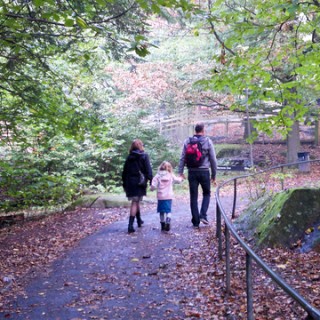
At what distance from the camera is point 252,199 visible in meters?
9.83

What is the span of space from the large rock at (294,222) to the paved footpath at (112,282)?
1.52 meters

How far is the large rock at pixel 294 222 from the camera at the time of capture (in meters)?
6.27

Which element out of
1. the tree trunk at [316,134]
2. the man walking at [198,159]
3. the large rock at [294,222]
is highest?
the tree trunk at [316,134]

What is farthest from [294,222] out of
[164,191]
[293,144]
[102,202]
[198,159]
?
[293,144]

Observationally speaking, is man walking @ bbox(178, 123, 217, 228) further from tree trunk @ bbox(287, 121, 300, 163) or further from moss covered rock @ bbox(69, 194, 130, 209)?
tree trunk @ bbox(287, 121, 300, 163)

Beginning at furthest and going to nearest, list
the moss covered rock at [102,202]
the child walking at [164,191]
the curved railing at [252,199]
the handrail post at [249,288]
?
the moss covered rock at [102,202]
the child walking at [164,191]
the handrail post at [249,288]
the curved railing at [252,199]

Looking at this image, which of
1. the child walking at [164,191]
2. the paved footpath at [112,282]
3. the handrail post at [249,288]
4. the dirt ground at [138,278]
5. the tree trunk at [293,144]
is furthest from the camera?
the tree trunk at [293,144]

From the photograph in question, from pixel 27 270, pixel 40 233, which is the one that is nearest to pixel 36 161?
pixel 40 233

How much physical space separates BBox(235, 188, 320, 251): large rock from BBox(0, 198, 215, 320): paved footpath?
59.8 inches

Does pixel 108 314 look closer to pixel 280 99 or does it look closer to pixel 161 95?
pixel 280 99

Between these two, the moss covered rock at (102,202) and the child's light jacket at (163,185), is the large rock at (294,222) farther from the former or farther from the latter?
the moss covered rock at (102,202)

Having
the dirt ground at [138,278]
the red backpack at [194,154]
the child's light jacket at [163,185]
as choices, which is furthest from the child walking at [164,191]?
the red backpack at [194,154]

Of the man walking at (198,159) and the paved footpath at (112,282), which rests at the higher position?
the man walking at (198,159)

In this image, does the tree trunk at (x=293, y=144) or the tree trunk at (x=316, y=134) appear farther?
the tree trunk at (x=316, y=134)
